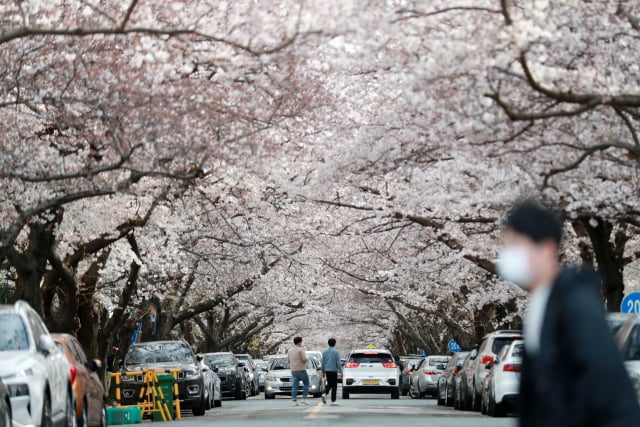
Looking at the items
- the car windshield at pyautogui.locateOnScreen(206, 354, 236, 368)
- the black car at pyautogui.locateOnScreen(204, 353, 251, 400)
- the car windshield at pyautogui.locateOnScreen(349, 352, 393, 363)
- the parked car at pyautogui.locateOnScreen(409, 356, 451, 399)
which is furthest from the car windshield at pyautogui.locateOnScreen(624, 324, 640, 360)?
the car windshield at pyautogui.locateOnScreen(206, 354, 236, 368)

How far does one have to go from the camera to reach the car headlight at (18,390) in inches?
437

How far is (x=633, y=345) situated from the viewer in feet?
38.4

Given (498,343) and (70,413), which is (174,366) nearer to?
(498,343)

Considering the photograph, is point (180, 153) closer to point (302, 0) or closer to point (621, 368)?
point (302, 0)

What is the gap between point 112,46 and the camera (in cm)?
1861

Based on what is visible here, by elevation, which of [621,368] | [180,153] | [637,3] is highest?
[637,3]

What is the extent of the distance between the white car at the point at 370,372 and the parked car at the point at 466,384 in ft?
18.2

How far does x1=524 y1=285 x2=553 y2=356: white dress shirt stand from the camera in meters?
4.23

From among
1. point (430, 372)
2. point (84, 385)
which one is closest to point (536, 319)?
point (84, 385)

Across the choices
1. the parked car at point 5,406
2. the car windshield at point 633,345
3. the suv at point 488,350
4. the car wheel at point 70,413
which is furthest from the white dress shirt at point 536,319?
the suv at point 488,350

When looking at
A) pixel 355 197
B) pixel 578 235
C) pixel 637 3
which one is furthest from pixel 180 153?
pixel 578 235

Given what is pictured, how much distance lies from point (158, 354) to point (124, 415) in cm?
520

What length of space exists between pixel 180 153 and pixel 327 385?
1159 centimetres

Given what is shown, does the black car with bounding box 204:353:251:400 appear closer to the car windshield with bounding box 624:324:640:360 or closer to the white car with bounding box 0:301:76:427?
the white car with bounding box 0:301:76:427
